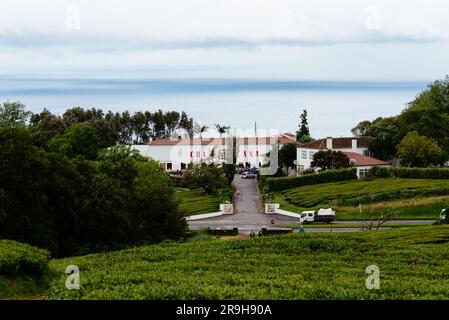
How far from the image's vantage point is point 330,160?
330 ft

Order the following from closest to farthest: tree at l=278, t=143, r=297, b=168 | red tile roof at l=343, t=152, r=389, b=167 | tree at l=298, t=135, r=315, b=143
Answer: red tile roof at l=343, t=152, r=389, b=167
tree at l=278, t=143, r=297, b=168
tree at l=298, t=135, r=315, b=143

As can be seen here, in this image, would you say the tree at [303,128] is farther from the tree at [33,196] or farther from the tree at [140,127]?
the tree at [33,196]

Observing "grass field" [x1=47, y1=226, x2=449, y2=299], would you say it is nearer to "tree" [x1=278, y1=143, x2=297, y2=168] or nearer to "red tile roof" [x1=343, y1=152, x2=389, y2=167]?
"red tile roof" [x1=343, y1=152, x2=389, y2=167]

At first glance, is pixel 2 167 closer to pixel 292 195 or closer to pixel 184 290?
pixel 184 290

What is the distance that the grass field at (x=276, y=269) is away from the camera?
21797 mm

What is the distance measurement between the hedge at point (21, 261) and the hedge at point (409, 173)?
65477 millimetres

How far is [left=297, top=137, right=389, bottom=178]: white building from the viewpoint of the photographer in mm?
101375

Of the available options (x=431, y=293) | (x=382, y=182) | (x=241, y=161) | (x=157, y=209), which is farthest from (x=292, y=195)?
(x=431, y=293)

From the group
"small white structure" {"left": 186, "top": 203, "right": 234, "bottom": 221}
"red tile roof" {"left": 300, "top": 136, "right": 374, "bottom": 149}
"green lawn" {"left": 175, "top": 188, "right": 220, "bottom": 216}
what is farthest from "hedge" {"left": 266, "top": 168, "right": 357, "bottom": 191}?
"red tile roof" {"left": 300, "top": 136, "right": 374, "bottom": 149}

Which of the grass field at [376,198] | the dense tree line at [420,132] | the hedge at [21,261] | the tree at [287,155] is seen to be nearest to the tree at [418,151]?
the dense tree line at [420,132]

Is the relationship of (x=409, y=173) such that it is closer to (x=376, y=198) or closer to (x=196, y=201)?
(x=376, y=198)

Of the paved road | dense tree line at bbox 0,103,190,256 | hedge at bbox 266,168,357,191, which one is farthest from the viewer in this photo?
hedge at bbox 266,168,357,191

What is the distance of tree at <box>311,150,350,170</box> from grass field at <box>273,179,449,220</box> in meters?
8.68

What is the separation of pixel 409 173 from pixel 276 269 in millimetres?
66171
